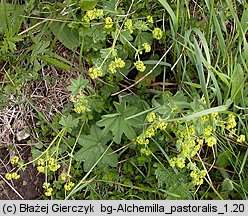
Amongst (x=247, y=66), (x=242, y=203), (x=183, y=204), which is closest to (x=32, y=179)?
(x=183, y=204)

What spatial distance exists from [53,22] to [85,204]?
740mm

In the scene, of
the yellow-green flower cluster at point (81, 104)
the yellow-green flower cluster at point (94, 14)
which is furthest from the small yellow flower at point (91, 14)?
the yellow-green flower cluster at point (81, 104)

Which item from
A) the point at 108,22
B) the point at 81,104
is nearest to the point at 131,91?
the point at 81,104

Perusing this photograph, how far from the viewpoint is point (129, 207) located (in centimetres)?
189

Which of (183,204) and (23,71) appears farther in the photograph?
(23,71)

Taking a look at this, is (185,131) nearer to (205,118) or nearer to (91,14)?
(205,118)

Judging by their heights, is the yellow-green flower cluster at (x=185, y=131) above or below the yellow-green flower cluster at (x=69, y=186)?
above

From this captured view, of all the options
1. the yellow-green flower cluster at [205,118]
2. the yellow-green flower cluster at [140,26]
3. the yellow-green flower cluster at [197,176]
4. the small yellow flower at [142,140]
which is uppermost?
the yellow-green flower cluster at [140,26]

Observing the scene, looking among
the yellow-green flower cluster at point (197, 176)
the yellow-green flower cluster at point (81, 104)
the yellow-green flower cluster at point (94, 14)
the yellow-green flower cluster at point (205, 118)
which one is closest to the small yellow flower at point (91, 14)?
the yellow-green flower cluster at point (94, 14)

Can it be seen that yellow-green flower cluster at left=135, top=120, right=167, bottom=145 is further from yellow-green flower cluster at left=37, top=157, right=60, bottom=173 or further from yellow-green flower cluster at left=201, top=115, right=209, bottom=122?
yellow-green flower cluster at left=37, top=157, right=60, bottom=173

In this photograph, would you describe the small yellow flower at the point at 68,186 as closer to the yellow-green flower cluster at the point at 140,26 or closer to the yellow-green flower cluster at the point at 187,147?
the yellow-green flower cluster at the point at 187,147

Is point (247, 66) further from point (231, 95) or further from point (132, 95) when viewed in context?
point (132, 95)

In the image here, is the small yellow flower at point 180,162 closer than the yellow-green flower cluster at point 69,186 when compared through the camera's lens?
Yes

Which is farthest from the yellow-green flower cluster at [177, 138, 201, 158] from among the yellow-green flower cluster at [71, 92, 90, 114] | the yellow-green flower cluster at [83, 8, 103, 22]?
the yellow-green flower cluster at [83, 8, 103, 22]
